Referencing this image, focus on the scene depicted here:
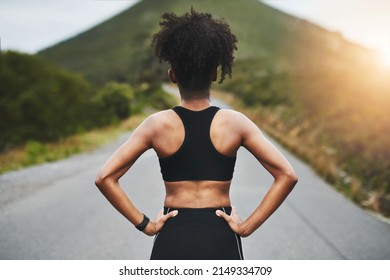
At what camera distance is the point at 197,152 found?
6.52ft

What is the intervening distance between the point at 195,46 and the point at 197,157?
0.45 meters

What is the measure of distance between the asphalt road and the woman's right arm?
281cm

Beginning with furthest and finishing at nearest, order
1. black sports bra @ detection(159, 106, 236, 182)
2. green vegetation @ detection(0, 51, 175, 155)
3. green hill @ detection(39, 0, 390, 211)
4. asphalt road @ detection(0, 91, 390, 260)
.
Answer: green vegetation @ detection(0, 51, 175, 155) < green hill @ detection(39, 0, 390, 211) < asphalt road @ detection(0, 91, 390, 260) < black sports bra @ detection(159, 106, 236, 182)

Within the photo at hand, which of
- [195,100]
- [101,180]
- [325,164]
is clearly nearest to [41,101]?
[325,164]

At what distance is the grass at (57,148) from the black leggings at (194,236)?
868cm

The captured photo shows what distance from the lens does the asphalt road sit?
4.95 metres

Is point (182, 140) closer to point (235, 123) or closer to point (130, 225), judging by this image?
point (235, 123)

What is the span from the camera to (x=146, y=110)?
1998cm

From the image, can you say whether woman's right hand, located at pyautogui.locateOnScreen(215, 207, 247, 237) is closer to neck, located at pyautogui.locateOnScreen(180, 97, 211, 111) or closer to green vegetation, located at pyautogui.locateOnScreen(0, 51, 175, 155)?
neck, located at pyautogui.locateOnScreen(180, 97, 211, 111)

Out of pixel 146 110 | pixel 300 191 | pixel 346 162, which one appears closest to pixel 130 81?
pixel 146 110

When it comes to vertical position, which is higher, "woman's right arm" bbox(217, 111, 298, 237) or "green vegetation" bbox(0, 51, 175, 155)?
"woman's right arm" bbox(217, 111, 298, 237)

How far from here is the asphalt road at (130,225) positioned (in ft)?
16.3

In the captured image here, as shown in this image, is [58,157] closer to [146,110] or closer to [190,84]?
[146,110]

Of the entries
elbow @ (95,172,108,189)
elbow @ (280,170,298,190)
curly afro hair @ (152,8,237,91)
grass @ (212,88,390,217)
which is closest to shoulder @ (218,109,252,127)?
curly afro hair @ (152,8,237,91)
